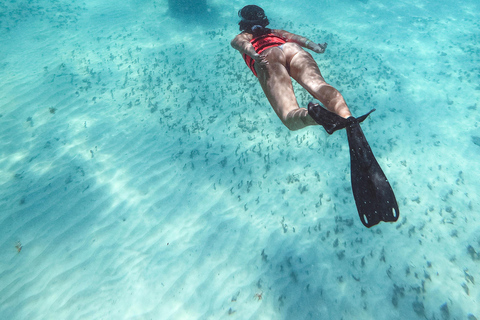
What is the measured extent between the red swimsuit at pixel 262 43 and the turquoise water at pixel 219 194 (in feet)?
7.18

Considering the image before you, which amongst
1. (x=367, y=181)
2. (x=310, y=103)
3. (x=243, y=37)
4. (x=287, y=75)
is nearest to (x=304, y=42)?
(x=287, y=75)

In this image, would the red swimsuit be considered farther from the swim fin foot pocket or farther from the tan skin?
the swim fin foot pocket

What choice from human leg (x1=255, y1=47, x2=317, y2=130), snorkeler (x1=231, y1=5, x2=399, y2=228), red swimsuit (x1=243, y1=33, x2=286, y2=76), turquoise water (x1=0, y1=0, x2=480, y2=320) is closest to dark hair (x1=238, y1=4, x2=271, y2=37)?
snorkeler (x1=231, y1=5, x2=399, y2=228)

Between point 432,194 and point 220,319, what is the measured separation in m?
5.35

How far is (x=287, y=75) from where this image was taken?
147 inches

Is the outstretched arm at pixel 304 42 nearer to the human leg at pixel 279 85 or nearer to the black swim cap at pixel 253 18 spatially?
the black swim cap at pixel 253 18

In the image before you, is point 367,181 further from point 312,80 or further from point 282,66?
point 282,66

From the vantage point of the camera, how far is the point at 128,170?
200 inches

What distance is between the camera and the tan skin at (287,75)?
10.6 ft

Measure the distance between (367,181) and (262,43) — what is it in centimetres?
300

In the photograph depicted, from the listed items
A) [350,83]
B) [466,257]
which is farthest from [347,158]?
[350,83]

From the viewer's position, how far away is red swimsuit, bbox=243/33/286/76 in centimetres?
396

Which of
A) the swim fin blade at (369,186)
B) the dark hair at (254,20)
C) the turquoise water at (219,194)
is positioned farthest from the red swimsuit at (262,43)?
the swim fin blade at (369,186)

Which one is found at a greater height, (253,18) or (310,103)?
(253,18)
